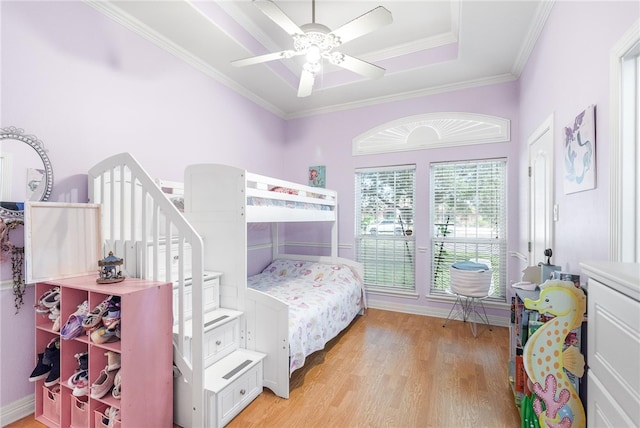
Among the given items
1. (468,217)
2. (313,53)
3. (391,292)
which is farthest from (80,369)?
(468,217)

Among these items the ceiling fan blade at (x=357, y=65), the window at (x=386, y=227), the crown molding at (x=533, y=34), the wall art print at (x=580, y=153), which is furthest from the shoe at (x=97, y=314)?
the crown molding at (x=533, y=34)

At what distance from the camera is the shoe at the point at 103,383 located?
1.58 m

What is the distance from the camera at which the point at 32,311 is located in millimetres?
1884

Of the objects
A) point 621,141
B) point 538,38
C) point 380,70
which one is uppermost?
point 538,38

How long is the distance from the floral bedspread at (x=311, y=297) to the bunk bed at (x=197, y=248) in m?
0.12

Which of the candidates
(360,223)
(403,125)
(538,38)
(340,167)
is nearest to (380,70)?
(538,38)

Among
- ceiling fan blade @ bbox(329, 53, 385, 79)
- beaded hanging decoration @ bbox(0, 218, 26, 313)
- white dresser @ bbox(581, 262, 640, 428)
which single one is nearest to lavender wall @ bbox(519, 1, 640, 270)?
white dresser @ bbox(581, 262, 640, 428)

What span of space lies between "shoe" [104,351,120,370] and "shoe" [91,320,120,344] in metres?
0.09

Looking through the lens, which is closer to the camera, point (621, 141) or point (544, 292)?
point (621, 141)

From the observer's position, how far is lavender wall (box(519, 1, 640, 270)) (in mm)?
1383

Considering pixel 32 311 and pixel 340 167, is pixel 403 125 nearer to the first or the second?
pixel 340 167

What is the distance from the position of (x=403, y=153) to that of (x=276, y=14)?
2492 mm

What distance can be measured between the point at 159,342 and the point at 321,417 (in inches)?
42.7

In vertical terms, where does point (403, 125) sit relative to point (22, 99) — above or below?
above
